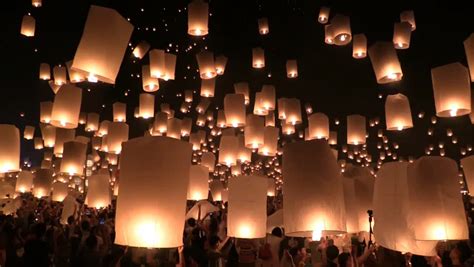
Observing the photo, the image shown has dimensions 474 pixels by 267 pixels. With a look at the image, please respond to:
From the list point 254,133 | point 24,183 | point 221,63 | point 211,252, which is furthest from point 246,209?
point 24,183

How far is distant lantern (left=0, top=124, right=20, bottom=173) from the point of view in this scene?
617cm

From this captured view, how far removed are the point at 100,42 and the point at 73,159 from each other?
4741 millimetres

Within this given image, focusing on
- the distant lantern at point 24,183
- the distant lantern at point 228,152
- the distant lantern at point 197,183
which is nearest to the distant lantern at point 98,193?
the distant lantern at point 197,183

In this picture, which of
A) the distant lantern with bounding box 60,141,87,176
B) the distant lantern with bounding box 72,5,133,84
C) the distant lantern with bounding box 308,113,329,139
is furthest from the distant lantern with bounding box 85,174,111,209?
the distant lantern with bounding box 308,113,329,139

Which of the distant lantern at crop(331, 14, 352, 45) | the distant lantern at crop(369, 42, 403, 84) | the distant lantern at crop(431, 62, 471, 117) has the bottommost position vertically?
the distant lantern at crop(431, 62, 471, 117)

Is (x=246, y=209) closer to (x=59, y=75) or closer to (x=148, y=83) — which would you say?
(x=148, y=83)

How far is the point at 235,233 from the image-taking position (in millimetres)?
5926

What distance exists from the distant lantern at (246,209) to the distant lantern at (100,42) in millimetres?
2332

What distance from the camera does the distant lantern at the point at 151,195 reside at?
10.8 ft

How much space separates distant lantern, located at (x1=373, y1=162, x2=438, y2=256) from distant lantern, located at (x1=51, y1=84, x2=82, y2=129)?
401cm

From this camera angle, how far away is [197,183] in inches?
327

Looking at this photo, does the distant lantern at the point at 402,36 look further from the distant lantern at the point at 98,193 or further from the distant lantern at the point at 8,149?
the distant lantern at the point at 8,149

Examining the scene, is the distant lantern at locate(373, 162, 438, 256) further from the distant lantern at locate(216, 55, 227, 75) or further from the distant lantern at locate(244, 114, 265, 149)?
the distant lantern at locate(216, 55, 227, 75)

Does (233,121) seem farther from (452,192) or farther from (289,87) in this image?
(289,87)
